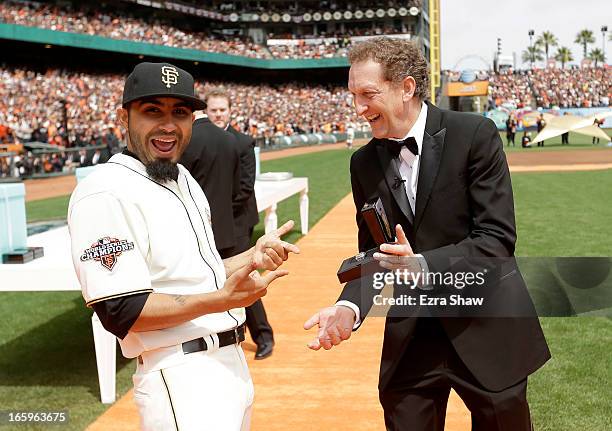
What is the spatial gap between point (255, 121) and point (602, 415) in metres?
47.5

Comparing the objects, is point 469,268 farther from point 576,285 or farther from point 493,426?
point 576,285

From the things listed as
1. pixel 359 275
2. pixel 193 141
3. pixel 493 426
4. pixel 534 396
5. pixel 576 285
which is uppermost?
pixel 193 141

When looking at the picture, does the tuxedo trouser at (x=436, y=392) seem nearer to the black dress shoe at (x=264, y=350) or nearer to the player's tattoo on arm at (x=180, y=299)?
the player's tattoo on arm at (x=180, y=299)

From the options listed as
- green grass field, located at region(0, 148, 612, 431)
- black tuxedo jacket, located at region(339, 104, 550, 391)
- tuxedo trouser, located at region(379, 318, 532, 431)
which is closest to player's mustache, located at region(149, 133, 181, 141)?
black tuxedo jacket, located at region(339, 104, 550, 391)

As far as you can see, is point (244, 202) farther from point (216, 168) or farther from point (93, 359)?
point (93, 359)

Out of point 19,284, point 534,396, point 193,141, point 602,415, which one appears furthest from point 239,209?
point 602,415

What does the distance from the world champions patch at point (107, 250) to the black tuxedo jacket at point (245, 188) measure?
371 centimetres

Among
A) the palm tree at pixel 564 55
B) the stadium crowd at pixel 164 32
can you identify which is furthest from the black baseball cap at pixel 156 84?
the palm tree at pixel 564 55

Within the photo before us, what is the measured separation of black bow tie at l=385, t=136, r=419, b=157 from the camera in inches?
104

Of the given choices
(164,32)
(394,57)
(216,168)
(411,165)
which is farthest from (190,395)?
(164,32)

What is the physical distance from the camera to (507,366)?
8.55 ft

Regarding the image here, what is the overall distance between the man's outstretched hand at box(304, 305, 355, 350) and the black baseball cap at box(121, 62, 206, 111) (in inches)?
37.1

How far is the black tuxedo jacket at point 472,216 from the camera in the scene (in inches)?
101

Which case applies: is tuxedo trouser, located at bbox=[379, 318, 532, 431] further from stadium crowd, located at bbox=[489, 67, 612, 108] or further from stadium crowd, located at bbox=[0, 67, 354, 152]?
stadium crowd, located at bbox=[489, 67, 612, 108]
